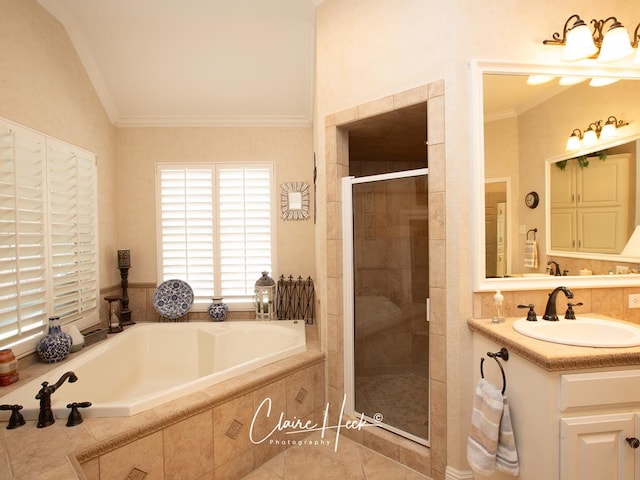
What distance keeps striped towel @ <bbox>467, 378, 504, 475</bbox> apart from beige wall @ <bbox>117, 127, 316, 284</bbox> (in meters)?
2.08

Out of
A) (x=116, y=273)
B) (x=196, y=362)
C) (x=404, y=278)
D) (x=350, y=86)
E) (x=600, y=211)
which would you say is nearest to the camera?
(x=600, y=211)

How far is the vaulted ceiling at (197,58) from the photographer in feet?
8.04

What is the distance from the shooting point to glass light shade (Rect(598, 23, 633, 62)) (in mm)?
1655

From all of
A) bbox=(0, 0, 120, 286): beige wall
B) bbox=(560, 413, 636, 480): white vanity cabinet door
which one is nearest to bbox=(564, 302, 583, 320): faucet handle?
bbox=(560, 413, 636, 480): white vanity cabinet door

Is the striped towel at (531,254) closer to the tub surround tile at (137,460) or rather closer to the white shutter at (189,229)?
the tub surround tile at (137,460)

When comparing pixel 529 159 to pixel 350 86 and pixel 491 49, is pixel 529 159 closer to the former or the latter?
pixel 491 49

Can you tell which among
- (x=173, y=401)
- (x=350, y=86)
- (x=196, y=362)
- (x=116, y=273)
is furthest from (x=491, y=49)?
(x=116, y=273)

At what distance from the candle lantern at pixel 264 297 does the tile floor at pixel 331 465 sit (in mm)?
1241

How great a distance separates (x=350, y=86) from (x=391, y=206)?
31.9 inches

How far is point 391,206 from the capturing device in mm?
2271

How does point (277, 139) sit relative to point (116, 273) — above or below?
above

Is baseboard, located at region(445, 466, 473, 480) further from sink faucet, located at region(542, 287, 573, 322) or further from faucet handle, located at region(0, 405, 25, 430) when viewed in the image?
faucet handle, located at region(0, 405, 25, 430)

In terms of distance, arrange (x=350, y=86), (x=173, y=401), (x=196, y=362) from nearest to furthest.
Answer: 1. (x=173, y=401)
2. (x=350, y=86)
3. (x=196, y=362)

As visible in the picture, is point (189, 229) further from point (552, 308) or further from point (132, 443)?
point (552, 308)
